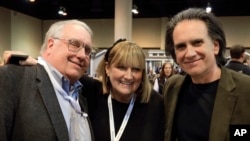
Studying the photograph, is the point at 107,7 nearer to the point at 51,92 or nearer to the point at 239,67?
the point at 239,67

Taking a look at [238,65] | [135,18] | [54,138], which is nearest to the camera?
[54,138]

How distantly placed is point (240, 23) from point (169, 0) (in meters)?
3.46

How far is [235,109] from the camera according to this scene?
172cm

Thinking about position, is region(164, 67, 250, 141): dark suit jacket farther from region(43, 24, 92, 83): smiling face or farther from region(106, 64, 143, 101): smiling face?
region(43, 24, 92, 83): smiling face

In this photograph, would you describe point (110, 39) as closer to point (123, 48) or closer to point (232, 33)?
point (232, 33)

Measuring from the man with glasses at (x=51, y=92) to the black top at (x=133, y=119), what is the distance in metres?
0.18

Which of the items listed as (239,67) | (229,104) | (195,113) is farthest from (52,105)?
(239,67)

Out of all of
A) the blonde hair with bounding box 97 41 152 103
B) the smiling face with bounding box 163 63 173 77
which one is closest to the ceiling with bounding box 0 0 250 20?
the smiling face with bounding box 163 63 173 77

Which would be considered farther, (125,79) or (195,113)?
(125,79)

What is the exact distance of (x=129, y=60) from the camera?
7.13 ft

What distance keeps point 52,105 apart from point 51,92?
0.07 metres

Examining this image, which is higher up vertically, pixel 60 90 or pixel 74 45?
pixel 74 45

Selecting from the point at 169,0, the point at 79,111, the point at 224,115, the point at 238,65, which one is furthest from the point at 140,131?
the point at 169,0

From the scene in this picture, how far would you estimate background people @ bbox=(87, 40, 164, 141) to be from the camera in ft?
7.14
